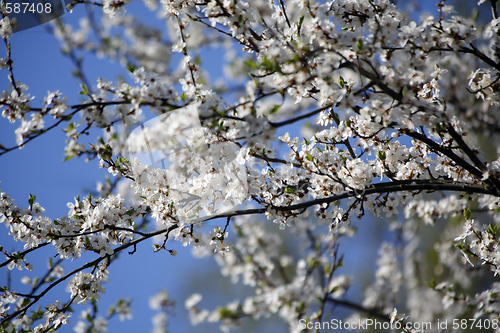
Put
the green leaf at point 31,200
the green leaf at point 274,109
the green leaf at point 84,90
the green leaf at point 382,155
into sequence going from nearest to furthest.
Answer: the green leaf at point 274,109 → the green leaf at point 84,90 → the green leaf at point 382,155 → the green leaf at point 31,200

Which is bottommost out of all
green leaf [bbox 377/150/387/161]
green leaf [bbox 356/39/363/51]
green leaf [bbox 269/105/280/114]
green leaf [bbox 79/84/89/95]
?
green leaf [bbox 377/150/387/161]

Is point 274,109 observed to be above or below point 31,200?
below

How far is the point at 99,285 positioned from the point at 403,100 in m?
2.14

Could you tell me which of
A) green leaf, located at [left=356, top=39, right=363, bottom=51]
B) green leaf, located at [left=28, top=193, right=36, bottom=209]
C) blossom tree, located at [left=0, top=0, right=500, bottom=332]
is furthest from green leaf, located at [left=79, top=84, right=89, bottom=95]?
green leaf, located at [left=356, top=39, right=363, bottom=51]

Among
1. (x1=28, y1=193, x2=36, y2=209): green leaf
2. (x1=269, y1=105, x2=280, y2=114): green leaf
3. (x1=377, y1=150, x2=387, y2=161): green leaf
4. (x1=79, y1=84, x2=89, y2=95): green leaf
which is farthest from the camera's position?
(x1=28, y1=193, x2=36, y2=209): green leaf

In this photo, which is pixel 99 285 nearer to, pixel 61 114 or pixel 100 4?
pixel 61 114

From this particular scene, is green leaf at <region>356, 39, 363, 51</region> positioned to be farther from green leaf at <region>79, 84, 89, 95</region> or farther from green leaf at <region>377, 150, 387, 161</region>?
green leaf at <region>79, 84, 89, 95</region>

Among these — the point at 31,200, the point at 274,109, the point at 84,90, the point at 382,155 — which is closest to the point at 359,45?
the point at 274,109

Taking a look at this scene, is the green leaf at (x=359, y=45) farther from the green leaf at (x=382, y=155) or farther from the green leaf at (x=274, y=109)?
the green leaf at (x=382, y=155)

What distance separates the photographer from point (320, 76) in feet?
5.32

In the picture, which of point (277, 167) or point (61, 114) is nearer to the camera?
point (61, 114)

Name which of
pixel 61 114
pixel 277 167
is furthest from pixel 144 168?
pixel 277 167

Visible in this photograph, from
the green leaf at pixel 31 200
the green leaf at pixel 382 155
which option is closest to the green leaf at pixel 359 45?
the green leaf at pixel 382 155

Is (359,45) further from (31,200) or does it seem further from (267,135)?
(31,200)
